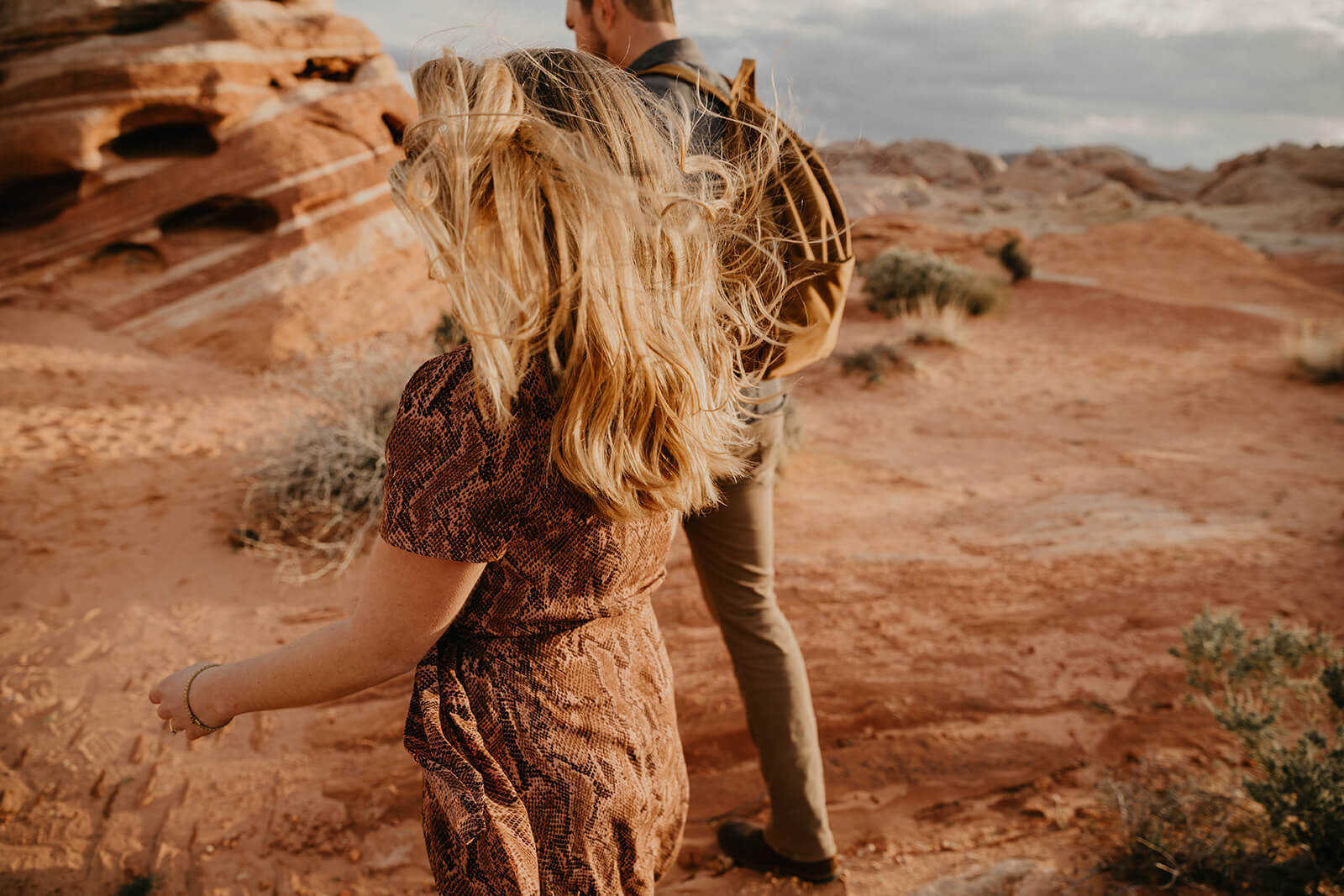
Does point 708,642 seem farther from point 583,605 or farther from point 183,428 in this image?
point 183,428

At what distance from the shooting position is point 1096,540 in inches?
161

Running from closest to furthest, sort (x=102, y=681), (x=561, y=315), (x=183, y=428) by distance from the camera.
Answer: (x=561, y=315)
(x=102, y=681)
(x=183, y=428)

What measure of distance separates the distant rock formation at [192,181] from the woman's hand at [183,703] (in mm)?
6615

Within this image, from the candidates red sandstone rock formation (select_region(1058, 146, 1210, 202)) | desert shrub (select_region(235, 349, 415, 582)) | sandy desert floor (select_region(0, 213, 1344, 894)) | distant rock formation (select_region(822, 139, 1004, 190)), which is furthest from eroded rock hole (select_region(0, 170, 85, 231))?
red sandstone rock formation (select_region(1058, 146, 1210, 202))

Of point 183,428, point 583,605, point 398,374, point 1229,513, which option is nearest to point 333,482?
point 398,374

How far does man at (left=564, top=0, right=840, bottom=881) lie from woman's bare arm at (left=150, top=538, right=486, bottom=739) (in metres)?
0.76

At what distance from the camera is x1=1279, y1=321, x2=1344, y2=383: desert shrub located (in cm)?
765

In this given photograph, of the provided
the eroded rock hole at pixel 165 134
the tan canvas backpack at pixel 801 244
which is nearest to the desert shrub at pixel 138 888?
the tan canvas backpack at pixel 801 244

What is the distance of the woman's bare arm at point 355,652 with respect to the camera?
0.91 m

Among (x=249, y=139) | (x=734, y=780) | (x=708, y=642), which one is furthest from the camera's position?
(x=249, y=139)

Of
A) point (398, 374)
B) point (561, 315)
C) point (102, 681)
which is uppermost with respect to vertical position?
point (561, 315)

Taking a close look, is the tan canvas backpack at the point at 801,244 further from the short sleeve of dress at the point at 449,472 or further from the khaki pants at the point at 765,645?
the short sleeve of dress at the point at 449,472

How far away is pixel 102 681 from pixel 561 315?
2.91m

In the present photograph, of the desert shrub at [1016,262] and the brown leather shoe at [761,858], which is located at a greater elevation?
the desert shrub at [1016,262]
